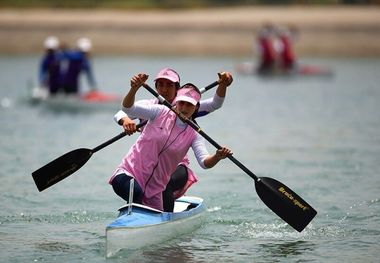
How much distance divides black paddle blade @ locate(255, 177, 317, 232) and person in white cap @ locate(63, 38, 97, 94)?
45.3 ft

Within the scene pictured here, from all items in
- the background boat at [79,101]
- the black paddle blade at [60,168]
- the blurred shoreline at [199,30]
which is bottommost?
the black paddle blade at [60,168]

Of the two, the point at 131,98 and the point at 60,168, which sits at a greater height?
the point at 131,98

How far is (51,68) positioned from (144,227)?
1545cm

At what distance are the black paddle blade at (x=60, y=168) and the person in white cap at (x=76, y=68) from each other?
13141mm

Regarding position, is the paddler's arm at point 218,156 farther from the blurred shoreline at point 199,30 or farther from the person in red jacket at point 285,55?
the blurred shoreline at point 199,30

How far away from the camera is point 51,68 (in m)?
27.1

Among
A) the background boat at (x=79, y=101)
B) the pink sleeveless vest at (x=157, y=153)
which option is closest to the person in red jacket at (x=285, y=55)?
the background boat at (x=79, y=101)

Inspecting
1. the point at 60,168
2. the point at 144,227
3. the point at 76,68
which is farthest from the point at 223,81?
the point at 76,68

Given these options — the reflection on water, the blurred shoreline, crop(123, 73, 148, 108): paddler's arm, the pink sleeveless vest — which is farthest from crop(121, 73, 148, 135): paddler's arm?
the blurred shoreline

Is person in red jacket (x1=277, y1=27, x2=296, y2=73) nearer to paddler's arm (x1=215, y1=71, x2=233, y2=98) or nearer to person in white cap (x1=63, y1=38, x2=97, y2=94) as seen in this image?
person in white cap (x1=63, y1=38, x2=97, y2=94)

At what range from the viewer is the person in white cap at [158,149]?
12125 millimetres

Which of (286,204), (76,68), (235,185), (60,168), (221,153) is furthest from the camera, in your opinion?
(76,68)

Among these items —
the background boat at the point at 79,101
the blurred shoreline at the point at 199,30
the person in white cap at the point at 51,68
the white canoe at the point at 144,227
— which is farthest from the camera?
the blurred shoreline at the point at 199,30

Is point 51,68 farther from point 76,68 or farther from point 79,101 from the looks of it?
point 79,101
